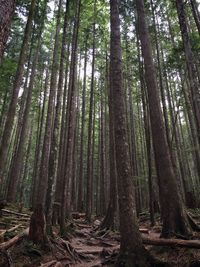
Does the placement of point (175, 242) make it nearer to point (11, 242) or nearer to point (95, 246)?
point (11, 242)

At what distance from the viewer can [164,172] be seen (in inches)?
264

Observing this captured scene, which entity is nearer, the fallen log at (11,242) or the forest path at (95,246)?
the fallen log at (11,242)

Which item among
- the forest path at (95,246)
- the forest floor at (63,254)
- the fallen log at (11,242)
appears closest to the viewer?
the forest floor at (63,254)

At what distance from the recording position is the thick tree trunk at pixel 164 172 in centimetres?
595

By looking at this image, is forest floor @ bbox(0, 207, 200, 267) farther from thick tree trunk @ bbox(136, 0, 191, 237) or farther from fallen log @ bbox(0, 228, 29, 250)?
thick tree trunk @ bbox(136, 0, 191, 237)

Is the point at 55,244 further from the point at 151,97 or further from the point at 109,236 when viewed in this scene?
the point at 151,97

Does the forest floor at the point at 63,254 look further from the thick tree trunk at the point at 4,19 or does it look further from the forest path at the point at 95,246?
the thick tree trunk at the point at 4,19

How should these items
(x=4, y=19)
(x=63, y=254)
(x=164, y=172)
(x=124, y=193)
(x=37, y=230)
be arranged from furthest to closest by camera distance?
(x=164, y=172) → (x=63, y=254) → (x=37, y=230) → (x=124, y=193) → (x=4, y=19)

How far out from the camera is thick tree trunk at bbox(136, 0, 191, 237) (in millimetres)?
5949

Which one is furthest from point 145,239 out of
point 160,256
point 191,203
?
point 191,203

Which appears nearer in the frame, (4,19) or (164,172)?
(4,19)

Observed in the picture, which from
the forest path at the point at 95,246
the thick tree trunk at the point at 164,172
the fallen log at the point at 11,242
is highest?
the thick tree trunk at the point at 164,172

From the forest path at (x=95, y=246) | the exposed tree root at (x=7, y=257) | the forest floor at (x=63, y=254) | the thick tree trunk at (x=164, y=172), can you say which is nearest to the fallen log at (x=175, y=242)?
the forest floor at (x=63, y=254)

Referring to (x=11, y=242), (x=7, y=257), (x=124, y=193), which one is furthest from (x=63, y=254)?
(x=124, y=193)
